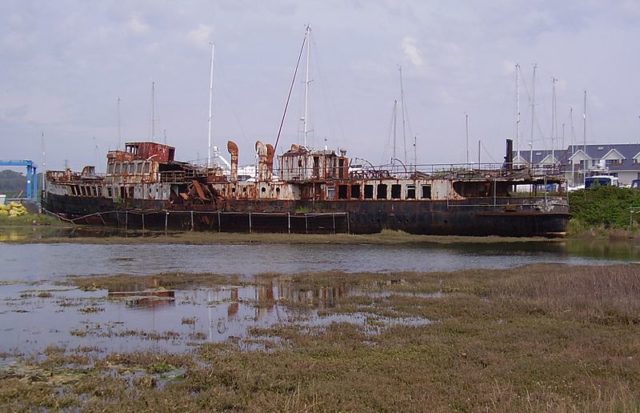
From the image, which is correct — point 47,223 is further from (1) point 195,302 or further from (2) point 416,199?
(1) point 195,302

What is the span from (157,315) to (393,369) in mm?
8583

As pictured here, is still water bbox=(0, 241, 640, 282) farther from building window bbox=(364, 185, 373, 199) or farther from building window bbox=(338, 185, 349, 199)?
building window bbox=(338, 185, 349, 199)

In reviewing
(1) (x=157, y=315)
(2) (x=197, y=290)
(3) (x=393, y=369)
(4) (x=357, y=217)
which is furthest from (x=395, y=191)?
(3) (x=393, y=369)

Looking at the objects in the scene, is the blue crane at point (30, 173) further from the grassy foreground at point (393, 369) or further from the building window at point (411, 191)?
the grassy foreground at point (393, 369)

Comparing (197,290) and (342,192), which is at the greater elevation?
(342,192)

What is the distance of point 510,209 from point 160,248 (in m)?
24.9

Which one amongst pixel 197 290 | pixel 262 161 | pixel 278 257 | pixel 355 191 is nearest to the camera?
pixel 197 290

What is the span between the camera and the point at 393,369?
1177cm

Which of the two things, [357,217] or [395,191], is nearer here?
[357,217]

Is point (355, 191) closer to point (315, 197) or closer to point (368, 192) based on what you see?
point (368, 192)

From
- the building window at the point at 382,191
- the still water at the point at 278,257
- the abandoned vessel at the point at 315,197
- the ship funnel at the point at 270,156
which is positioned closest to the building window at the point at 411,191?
the abandoned vessel at the point at 315,197

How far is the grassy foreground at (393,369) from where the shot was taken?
32.3 feet

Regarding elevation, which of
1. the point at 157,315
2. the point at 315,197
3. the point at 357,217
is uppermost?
the point at 315,197

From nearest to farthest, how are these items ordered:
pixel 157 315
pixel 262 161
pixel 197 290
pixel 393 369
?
pixel 393 369 → pixel 157 315 → pixel 197 290 → pixel 262 161
